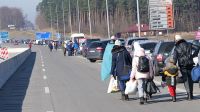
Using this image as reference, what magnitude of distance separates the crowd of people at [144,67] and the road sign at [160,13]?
37.8m

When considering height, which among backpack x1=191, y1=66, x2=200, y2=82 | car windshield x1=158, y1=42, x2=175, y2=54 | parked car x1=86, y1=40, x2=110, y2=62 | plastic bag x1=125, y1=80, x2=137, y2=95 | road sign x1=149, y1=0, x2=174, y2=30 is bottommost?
parked car x1=86, y1=40, x2=110, y2=62

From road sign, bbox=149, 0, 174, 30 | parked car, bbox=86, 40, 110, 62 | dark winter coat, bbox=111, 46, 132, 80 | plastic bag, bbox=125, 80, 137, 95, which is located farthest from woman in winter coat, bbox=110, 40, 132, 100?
road sign, bbox=149, 0, 174, 30

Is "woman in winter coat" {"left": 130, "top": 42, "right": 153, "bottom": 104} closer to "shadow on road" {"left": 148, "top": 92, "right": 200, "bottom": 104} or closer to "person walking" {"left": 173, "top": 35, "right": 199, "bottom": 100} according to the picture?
"shadow on road" {"left": 148, "top": 92, "right": 200, "bottom": 104}

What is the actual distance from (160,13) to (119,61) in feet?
128

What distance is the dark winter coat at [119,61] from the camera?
1655 cm

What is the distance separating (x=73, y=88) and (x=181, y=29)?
84179 mm

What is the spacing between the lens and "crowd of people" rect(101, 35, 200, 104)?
15656 mm

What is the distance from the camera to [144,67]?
15578 mm

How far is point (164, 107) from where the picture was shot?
48.1ft

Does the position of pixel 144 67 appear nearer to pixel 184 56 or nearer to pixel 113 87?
pixel 184 56

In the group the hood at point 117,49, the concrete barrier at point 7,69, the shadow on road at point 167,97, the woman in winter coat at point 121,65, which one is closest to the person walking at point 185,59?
the shadow on road at point 167,97

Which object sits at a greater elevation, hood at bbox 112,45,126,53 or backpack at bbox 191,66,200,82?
hood at bbox 112,45,126,53

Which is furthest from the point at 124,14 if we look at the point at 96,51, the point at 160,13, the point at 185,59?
the point at 185,59

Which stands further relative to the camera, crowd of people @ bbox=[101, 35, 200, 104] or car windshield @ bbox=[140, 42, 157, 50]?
car windshield @ bbox=[140, 42, 157, 50]
